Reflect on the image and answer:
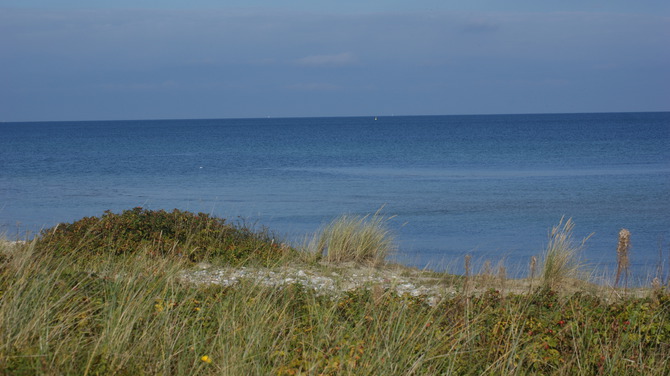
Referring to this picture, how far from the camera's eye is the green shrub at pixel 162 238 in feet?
30.1

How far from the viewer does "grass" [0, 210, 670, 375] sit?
407cm

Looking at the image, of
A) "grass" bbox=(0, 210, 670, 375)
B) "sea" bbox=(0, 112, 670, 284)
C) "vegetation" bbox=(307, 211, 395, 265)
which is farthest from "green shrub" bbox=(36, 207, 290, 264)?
"grass" bbox=(0, 210, 670, 375)

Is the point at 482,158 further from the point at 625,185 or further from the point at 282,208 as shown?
the point at 282,208

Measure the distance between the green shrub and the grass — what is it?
314 cm

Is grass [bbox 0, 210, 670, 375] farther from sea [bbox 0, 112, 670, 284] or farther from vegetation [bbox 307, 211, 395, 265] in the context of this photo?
vegetation [bbox 307, 211, 395, 265]

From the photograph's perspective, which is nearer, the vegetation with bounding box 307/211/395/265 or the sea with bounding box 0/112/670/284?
the vegetation with bounding box 307/211/395/265

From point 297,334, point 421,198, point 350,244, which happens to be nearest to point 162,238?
point 350,244

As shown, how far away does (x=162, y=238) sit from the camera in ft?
31.8

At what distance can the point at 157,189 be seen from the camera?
88.4 feet

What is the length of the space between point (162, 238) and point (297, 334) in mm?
5430

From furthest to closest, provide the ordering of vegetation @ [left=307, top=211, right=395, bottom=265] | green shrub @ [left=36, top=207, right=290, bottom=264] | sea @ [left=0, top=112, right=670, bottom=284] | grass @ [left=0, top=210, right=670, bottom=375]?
sea @ [left=0, top=112, right=670, bottom=284]
vegetation @ [left=307, top=211, right=395, bottom=265]
green shrub @ [left=36, top=207, right=290, bottom=264]
grass @ [left=0, top=210, right=670, bottom=375]

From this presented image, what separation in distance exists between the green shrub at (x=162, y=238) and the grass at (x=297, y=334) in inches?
124

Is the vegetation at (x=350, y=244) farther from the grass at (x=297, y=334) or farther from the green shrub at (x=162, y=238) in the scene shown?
the grass at (x=297, y=334)

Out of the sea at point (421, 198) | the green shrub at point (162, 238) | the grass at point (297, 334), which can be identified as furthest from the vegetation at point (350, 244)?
the grass at point (297, 334)
